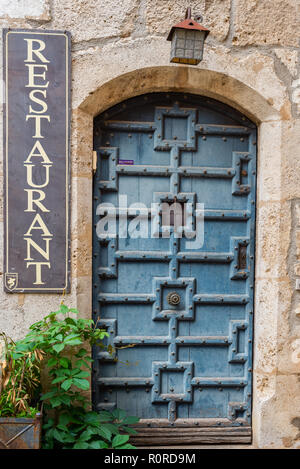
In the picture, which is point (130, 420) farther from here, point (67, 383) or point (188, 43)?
point (188, 43)

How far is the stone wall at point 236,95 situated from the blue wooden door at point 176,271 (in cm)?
11

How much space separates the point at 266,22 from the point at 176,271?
1.63 m

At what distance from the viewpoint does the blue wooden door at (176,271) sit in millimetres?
2498

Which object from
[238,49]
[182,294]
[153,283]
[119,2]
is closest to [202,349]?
[182,294]

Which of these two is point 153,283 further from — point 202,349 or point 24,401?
point 24,401

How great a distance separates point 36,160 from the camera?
2285mm

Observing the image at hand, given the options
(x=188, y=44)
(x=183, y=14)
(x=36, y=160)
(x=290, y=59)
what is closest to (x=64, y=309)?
(x=36, y=160)

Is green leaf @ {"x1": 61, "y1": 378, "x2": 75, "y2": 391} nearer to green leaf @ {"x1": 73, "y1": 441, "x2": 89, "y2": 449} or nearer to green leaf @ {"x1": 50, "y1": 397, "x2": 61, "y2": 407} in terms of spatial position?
green leaf @ {"x1": 50, "y1": 397, "x2": 61, "y2": 407}

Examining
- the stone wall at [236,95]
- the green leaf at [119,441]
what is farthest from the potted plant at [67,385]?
the stone wall at [236,95]

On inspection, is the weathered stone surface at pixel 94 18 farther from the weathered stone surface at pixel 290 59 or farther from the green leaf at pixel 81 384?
the green leaf at pixel 81 384

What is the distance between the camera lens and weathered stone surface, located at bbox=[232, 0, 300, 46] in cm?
236

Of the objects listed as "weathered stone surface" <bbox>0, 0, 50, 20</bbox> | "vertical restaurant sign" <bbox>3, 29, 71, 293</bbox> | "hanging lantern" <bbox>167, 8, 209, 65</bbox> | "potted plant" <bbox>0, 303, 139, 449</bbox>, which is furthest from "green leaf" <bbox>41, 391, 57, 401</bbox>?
"weathered stone surface" <bbox>0, 0, 50, 20</bbox>

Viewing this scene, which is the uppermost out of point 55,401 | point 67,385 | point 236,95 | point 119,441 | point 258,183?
point 236,95
